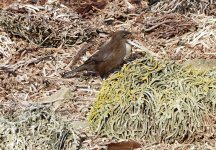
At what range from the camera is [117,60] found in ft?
34.3

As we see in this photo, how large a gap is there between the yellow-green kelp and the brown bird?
2017mm

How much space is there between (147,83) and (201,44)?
283 centimetres

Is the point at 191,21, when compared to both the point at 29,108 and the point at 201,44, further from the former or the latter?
the point at 29,108

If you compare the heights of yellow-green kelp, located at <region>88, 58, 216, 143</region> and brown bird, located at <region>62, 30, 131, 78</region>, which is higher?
brown bird, located at <region>62, 30, 131, 78</region>

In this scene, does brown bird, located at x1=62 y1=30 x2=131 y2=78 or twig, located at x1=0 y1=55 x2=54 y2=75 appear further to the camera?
twig, located at x1=0 y1=55 x2=54 y2=75

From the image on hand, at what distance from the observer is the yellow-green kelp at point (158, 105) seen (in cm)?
767

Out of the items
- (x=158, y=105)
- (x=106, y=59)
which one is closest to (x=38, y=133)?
(x=158, y=105)

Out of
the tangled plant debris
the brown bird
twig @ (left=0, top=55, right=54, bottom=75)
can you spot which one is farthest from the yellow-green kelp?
twig @ (left=0, top=55, right=54, bottom=75)

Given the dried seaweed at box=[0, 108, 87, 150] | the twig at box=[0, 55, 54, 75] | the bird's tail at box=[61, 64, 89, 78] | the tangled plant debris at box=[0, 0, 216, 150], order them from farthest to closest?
1. the twig at box=[0, 55, 54, 75]
2. the bird's tail at box=[61, 64, 89, 78]
3. the tangled plant debris at box=[0, 0, 216, 150]
4. the dried seaweed at box=[0, 108, 87, 150]

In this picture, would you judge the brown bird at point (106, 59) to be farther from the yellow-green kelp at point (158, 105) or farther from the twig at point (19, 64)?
the yellow-green kelp at point (158, 105)

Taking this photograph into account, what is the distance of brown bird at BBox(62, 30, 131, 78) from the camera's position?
10.4m

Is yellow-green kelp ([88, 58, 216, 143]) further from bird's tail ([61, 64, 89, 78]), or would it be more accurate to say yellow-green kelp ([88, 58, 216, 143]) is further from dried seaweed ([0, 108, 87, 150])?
bird's tail ([61, 64, 89, 78])

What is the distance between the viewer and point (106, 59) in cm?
1041

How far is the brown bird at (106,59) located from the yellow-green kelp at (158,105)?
2.02 meters
